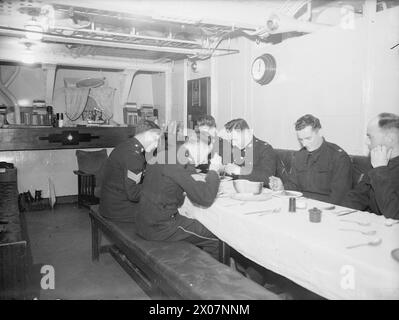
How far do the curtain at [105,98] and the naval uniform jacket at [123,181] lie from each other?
164 inches

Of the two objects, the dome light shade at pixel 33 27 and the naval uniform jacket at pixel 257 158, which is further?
the dome light shade at pixel 33 27

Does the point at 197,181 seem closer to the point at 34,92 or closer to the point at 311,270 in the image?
the point at 311,270

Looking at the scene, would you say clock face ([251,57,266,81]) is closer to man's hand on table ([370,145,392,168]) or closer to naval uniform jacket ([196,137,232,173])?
naval uniform jacket ([196,137,232,173])

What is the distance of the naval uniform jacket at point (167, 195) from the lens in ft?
8.25

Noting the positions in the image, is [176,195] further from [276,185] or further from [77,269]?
[77,269]

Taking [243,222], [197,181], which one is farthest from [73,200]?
[243,222]

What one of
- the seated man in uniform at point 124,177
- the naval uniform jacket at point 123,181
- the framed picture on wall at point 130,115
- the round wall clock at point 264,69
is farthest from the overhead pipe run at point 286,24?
the framed picture on wall at point 130,115

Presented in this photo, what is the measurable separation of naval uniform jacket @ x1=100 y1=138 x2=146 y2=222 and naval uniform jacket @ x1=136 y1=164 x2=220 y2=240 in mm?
547

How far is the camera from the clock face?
5.00m

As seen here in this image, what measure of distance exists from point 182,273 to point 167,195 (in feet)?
2.21

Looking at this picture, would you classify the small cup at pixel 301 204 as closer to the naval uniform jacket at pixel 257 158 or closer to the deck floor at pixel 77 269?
the deck floor at pixel 77 269

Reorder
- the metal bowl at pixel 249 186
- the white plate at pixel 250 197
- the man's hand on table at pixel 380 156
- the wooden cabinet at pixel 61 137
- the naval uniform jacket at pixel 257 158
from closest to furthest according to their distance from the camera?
the man's hand on table at pixel 380 156, the white plate at pixel 250 197, the metal bowl at pixel 249 186, the naval uniform jacket at pixel 257 158, the wooden cabinet at pixel 61 137

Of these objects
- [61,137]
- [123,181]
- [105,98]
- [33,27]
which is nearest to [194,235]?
[123,181]

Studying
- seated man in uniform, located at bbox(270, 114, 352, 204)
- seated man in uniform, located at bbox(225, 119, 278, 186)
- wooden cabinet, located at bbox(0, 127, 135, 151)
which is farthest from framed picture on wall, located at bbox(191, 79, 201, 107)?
seated man in uniform, located at bbox(270, 114, 352, 204)
